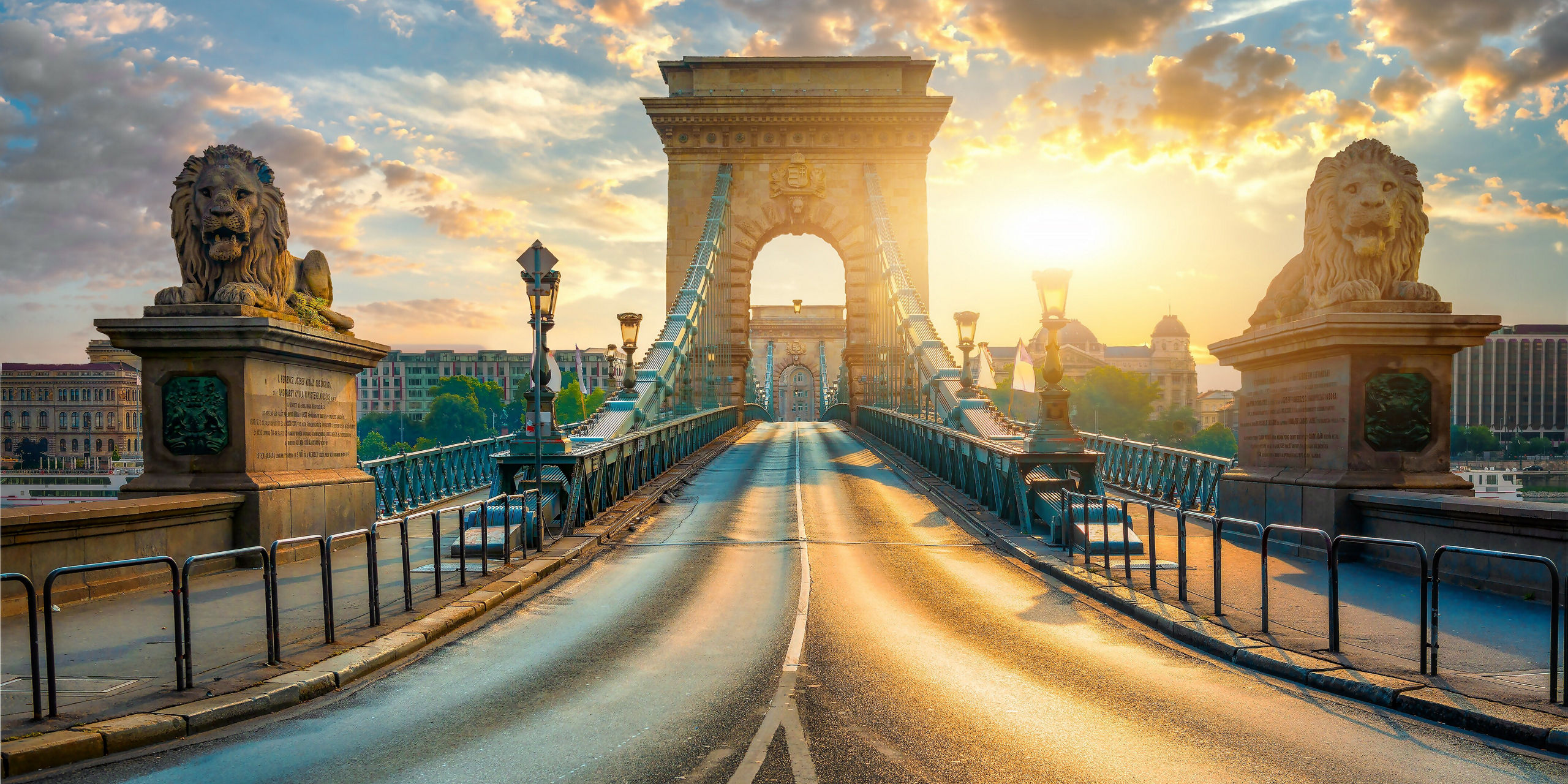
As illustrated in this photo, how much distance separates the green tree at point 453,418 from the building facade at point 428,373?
123ft

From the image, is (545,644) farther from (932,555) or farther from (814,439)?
(814,439)

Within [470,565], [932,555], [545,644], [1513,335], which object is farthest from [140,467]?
[1513,335]

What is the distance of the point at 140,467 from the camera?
11.5 metres

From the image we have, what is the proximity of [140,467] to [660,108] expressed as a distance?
41.9 metres

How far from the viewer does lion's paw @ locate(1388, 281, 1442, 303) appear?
10648 millimetres

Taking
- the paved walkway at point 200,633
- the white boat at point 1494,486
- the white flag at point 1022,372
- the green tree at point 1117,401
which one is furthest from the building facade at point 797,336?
the paved walkway at point 200,633

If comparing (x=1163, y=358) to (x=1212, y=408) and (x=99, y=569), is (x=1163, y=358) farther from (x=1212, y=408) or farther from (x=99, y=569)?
(x=99, y=569)

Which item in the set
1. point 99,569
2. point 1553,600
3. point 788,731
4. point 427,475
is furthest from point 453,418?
point 1553,600

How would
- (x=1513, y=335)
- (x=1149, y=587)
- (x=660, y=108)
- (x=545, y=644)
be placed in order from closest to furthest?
(x=545, y=644), (x=1149, y=587), (x=660, y=108), (x=1513, y=335)

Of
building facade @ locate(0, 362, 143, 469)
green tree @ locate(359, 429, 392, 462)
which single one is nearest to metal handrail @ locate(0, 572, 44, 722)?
building facade @ locate(0, 362, 143, 469)

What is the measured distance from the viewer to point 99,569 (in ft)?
20.0

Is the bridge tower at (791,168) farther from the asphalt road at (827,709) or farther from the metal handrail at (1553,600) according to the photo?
the metal handrail at (1553,600)

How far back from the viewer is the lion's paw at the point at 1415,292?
10.6 m

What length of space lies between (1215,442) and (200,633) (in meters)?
130
